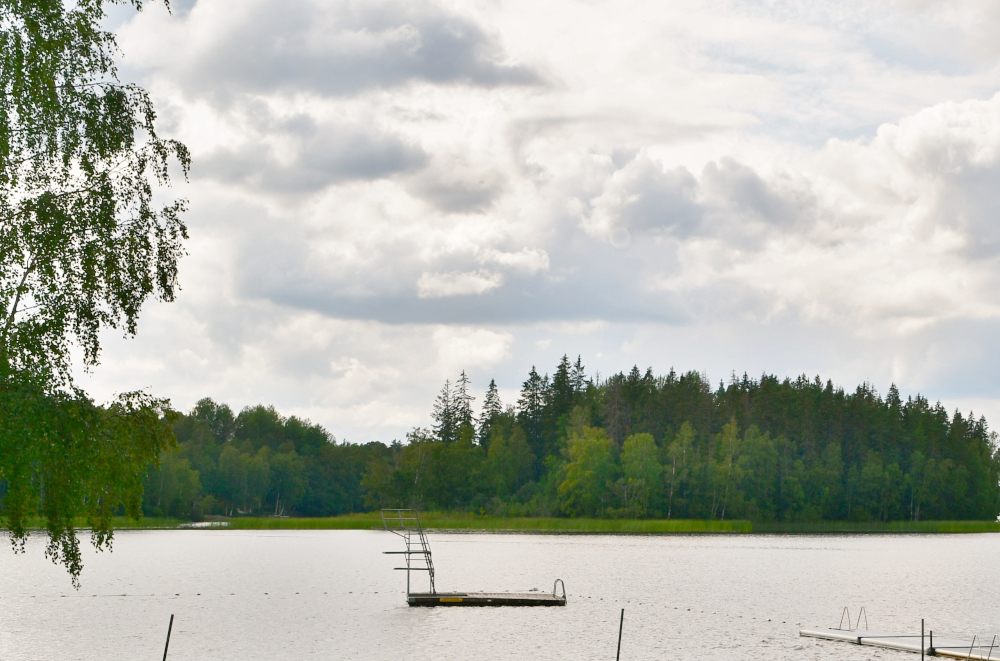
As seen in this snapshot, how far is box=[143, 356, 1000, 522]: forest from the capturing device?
153m

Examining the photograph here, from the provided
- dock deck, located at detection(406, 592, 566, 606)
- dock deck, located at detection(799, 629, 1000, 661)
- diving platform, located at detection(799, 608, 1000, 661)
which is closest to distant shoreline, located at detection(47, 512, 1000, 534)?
dock deck, located at detection(406, 592, 566, 606)

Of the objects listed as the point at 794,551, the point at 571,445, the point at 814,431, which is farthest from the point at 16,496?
the point at 814,431

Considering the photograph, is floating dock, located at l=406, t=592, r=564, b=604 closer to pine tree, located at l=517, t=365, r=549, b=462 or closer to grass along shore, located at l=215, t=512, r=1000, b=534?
grass along shore, located at l=215, t=512, r=1000, b=534

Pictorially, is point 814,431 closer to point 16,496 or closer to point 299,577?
point 299,577

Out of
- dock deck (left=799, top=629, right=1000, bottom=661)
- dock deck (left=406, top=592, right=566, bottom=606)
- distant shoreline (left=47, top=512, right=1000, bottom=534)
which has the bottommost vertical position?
distant shoreline (left=47, top=512, right=1000, bottom=534)

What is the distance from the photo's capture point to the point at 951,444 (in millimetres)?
189625

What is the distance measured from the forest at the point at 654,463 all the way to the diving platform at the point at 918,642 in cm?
11261

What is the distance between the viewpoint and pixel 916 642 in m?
34.3

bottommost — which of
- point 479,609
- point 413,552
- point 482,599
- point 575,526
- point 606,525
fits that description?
point 575,526

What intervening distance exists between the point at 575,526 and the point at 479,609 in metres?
99.4

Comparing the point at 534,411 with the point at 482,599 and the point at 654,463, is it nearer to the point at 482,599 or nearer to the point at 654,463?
the point at 654,463

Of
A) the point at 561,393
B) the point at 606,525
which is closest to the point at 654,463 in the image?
the point at 606,525

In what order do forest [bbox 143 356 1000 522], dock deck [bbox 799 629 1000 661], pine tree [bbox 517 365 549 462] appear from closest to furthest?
dock deck [bbox 799 629 1000 661] → forest [bbox 143 356 1000 522] → pine tree [bbox 517 365 549 462]

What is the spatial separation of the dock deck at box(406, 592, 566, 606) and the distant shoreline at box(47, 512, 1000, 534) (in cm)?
7942
